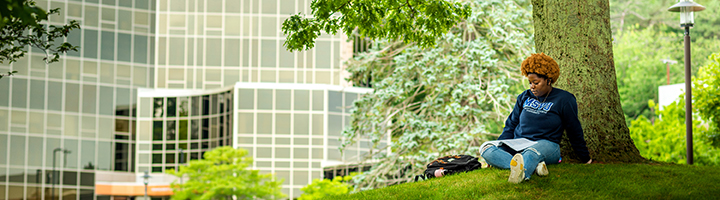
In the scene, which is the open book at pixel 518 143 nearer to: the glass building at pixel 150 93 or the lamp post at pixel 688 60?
the lamp post at pixel 688 60

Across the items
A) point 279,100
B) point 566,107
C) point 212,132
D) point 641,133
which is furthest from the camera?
point 212,132

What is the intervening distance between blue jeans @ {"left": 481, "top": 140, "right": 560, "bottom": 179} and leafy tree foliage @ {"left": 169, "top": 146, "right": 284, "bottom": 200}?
22.8 meters

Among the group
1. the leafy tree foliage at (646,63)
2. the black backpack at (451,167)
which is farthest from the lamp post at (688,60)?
the leafy tree foliage at (646,63)

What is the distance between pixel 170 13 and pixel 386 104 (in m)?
32.0

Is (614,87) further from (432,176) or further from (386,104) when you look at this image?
(386,104)

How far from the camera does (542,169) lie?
595 centimetres

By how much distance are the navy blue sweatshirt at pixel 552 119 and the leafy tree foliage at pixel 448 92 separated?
20.7ft

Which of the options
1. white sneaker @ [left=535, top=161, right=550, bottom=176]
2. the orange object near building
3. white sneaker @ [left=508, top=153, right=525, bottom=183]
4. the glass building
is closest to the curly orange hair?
white sneaker @ [left=535, top=161, right=550, bottom=176]

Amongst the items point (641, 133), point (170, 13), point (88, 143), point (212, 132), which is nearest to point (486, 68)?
point (641, 133)

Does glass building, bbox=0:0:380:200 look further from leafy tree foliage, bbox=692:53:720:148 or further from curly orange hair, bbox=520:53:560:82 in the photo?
curly orange hair, bbox=520:53:560:82

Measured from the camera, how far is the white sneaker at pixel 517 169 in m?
5.59

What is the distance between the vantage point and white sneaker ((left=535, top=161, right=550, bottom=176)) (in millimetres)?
Result: 5942

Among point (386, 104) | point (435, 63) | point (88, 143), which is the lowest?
point (88, 143)

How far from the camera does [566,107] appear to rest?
6.13 m
